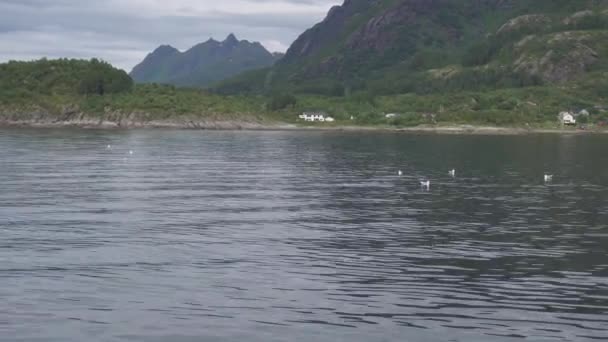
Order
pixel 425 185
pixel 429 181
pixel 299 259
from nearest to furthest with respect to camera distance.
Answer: pixel 299 259, pixel 425 185, pixel 429 181

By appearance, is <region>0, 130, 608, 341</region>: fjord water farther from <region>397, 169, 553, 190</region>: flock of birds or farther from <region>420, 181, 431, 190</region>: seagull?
<region>397, 169, 553, 190</region>: flock of birds

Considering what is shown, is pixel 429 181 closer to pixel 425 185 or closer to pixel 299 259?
pixel 425 185

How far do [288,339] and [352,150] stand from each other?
361 feet

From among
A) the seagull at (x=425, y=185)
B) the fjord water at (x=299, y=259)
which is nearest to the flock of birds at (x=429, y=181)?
the seagull at (x=425, y=185)

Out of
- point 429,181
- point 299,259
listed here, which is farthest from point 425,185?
point 299,259

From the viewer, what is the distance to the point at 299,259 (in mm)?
38781

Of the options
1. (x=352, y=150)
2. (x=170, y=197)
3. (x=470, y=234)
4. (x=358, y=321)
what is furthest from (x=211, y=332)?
(x=352, y=150)

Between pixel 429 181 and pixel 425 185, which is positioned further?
pixel 429 181

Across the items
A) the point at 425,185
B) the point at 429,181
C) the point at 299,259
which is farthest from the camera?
the point at 429,181

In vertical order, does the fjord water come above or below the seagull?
below

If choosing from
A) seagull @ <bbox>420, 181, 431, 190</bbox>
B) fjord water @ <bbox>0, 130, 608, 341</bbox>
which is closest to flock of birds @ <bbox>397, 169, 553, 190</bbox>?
seagull @ <bbox>420, 181, 431, 190</bbox>

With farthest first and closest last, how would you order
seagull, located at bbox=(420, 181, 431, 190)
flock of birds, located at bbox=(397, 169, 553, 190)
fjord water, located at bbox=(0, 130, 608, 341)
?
flock of birds, located at bbox=(397, 169, 553, 190) < seagull, located at bbox=(420, 181, 431, 190) < fjord water, located at bbox=(0, 130, 608, 341)

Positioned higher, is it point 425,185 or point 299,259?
point 425,185

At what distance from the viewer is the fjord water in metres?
27.8
